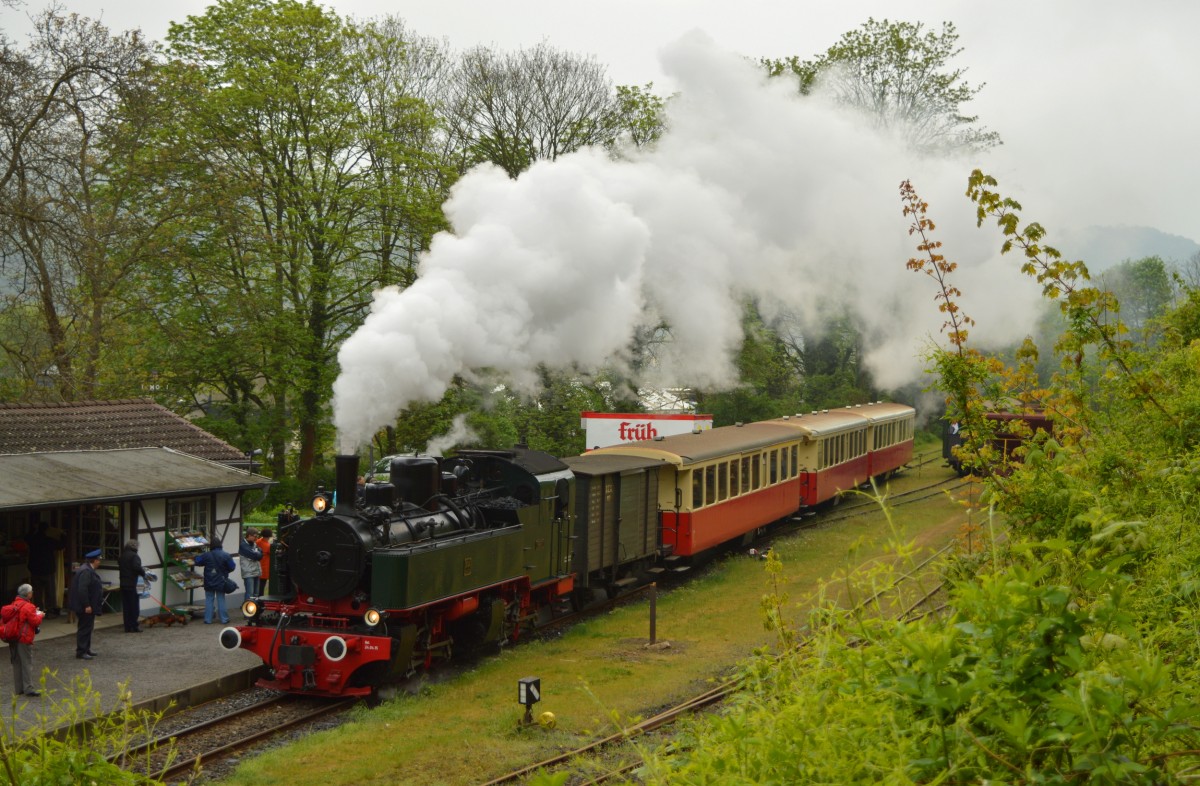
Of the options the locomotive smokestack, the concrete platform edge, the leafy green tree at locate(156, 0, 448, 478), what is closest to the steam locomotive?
the locomotive smokestack

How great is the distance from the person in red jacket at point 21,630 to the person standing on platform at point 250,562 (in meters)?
4.58

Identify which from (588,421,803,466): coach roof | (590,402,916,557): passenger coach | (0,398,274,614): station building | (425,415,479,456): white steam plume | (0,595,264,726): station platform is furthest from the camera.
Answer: (425,415,479,456): white steam plume

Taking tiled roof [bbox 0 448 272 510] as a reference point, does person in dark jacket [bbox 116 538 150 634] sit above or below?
below

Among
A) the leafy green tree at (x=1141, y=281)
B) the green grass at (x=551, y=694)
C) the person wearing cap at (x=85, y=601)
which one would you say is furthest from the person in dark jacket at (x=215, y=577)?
the leafy green tree at (x=1141, y=281)

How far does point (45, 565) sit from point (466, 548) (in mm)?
6201

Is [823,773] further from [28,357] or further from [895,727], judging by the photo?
[28,357]

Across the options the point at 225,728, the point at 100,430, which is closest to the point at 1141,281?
the point at 100,430

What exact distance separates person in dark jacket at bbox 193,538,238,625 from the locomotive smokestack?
390cm

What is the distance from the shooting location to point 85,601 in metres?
11.1

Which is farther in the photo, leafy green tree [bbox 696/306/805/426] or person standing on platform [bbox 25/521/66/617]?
leafy green tree [bbox 696/306/805/426]

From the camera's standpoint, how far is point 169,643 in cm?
1234

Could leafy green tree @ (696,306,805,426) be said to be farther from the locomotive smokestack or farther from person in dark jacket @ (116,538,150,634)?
the locomotive smokestack

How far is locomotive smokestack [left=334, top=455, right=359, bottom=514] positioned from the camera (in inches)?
405

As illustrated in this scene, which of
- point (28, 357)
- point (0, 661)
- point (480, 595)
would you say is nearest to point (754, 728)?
point (480, 595)
